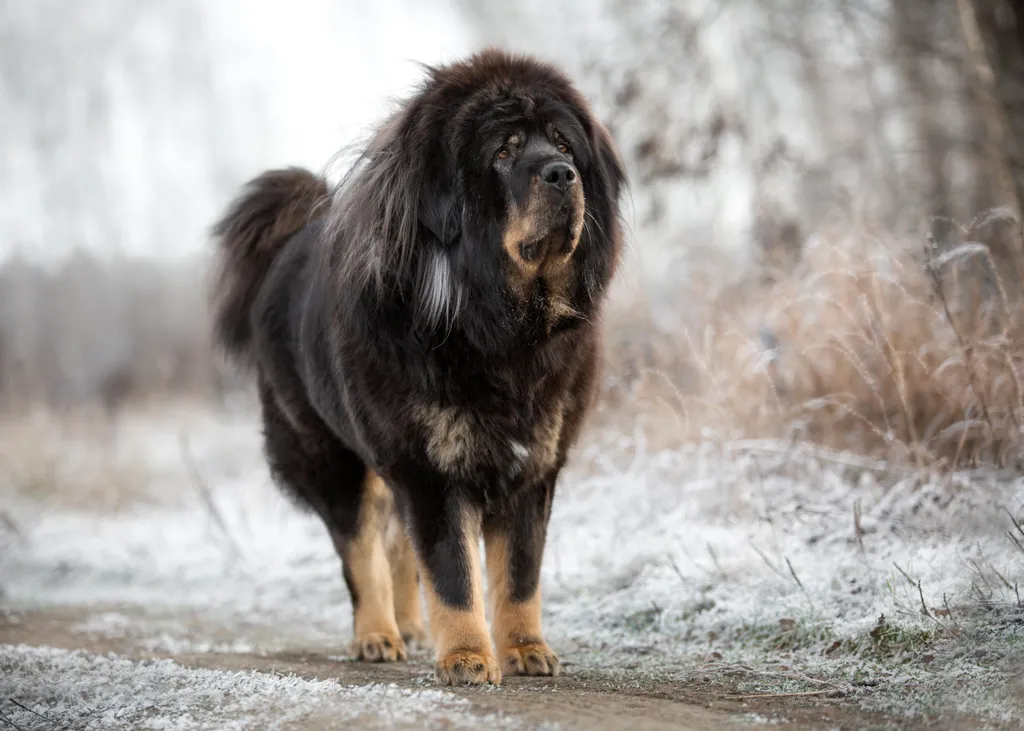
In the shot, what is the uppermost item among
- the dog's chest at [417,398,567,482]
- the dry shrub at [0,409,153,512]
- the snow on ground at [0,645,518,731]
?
the dry shrub at [0,409,153,512]

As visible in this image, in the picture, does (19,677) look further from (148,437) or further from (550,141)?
(148,437)

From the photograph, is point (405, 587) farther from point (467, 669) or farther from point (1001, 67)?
point (1001, 67)

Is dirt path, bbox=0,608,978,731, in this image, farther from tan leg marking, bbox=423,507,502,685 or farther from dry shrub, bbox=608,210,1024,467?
dry shrub, bbox=608,210,1024,467

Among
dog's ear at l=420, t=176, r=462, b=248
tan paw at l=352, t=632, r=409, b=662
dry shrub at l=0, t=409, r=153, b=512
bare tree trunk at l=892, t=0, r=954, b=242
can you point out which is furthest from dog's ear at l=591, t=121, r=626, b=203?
dry shrub at l=0, t=409, r=153, b=512

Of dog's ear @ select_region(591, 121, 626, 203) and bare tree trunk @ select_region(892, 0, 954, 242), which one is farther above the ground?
bare tree trunk @ select_region(892, 0, 954, 242)

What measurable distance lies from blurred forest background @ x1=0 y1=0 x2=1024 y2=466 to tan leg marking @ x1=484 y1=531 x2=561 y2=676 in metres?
1.45

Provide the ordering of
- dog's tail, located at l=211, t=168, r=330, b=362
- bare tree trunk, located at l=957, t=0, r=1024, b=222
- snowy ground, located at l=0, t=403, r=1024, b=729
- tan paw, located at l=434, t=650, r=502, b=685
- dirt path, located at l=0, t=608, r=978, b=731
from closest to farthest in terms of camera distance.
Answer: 1. dirt path, located at l=0, t=608, r=978, b=731
2. snowy ground, located at l=0, t=403, r=1024, b=729
3. tan paw, located at l=434, t=650, r=502, b=685
4. dog's tail, located at l=211, t=168, r=330, b=362
5. bare tree trunk, located at l=957, t=0, r=1024, b=222

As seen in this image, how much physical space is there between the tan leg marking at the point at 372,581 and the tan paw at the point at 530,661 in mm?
861

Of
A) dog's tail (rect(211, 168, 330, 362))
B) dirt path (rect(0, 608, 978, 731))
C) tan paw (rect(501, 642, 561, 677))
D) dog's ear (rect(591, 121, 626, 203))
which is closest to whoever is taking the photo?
dirt path (rect(0, 608, 978, 731))

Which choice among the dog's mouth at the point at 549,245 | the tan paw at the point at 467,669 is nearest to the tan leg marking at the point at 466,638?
the tan paw at the point at 467,669

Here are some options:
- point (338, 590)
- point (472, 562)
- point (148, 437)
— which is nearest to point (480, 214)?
point (472, 562)

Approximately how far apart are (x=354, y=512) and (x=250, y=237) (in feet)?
5.68

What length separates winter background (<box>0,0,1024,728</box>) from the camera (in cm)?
331

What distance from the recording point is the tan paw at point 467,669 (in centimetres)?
323
